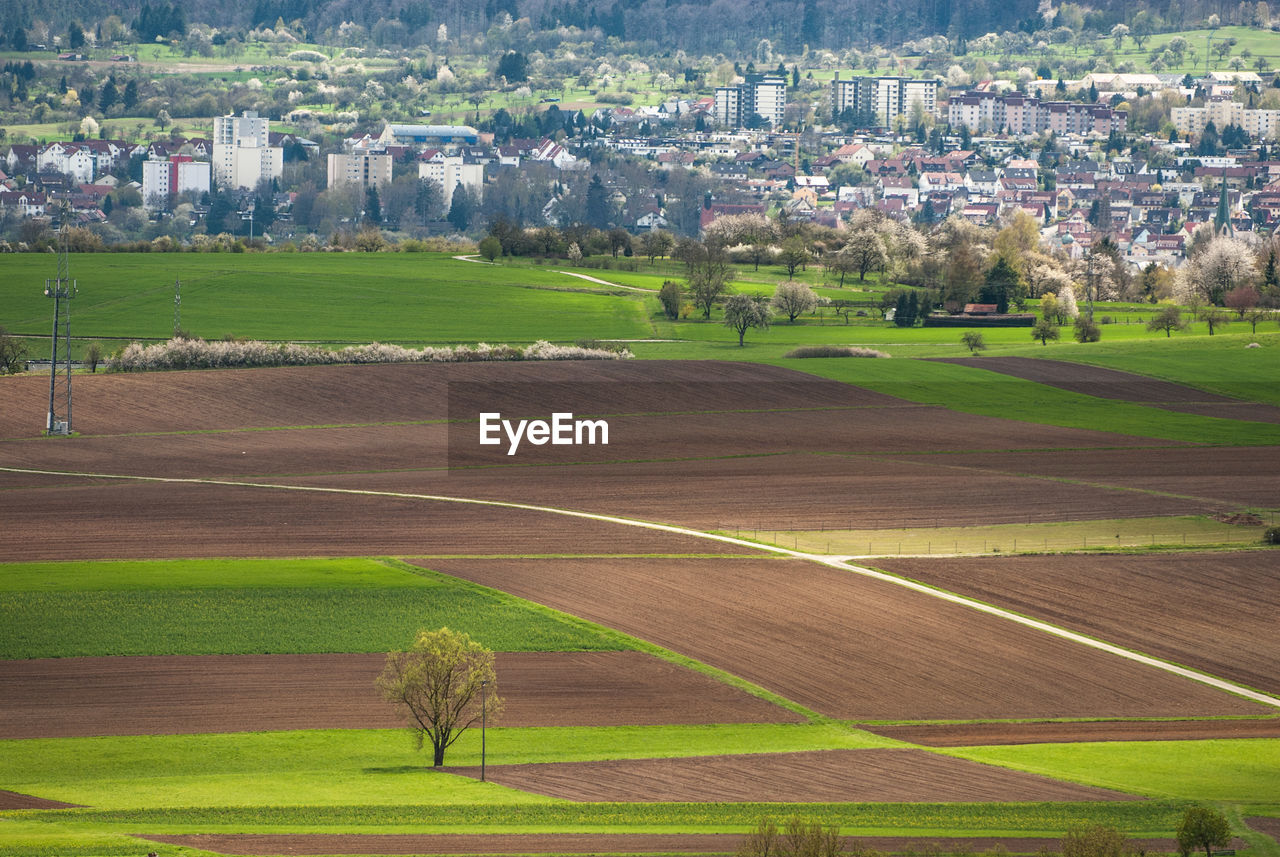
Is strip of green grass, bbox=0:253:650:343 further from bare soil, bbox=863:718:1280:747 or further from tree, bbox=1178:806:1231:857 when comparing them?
tree, bbox=1178:806:1231:857

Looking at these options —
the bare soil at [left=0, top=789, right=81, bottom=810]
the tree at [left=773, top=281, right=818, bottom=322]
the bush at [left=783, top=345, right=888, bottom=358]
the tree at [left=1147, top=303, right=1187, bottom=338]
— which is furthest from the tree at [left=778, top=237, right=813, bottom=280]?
the bare soil at [left=0, top=789, right=81, bottom=810]

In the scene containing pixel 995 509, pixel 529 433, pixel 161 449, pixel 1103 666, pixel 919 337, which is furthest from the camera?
pixel 919 337

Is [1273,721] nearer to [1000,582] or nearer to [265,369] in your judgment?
[1000,582]

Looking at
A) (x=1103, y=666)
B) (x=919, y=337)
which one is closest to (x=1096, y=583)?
(x=1103, y=666)

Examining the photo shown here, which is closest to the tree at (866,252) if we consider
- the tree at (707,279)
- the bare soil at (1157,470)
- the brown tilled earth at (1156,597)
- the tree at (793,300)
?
the tree at (707,279)

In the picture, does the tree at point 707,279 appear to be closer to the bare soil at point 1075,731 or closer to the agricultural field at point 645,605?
the agricultural field at point 645,605
